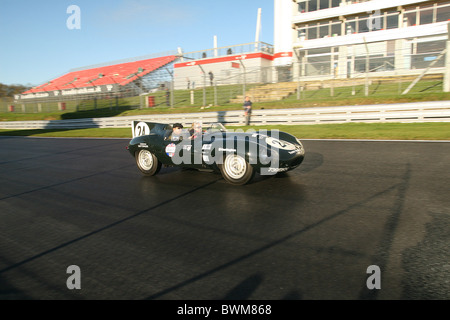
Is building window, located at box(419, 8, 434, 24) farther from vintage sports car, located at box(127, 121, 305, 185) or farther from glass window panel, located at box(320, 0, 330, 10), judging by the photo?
vintage sports car, located at box(127, 121, 305, 185)

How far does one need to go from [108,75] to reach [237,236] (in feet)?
187

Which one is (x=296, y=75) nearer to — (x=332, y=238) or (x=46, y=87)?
(x=332, y=238)

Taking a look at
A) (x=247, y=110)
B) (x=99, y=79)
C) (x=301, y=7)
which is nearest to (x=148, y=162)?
(x=247, y=110)

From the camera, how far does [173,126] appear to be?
746 centimetres

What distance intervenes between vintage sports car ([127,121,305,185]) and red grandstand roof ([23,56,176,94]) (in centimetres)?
4147

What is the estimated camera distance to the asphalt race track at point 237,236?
2963mm

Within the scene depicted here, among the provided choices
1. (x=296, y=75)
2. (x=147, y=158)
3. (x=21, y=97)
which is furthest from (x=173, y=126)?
(x=21, y=97)

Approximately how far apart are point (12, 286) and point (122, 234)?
4.48 feet

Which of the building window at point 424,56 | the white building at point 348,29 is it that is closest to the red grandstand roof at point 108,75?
the white building at point 348,29

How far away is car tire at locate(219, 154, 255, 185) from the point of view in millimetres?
6198

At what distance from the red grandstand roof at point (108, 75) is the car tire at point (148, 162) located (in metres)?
41.0

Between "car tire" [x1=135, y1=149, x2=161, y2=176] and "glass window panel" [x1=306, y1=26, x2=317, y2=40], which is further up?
"glass window panel" [x1=306, y1=26, x2=317, y2=40]

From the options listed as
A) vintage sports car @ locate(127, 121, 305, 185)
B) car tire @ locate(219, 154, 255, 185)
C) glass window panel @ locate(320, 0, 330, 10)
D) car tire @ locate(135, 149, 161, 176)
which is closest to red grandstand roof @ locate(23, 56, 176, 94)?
glass window panel @ locate(320, 0, 330, 10)

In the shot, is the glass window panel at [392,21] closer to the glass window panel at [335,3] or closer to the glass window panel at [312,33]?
the glass window panel at [335,3]
